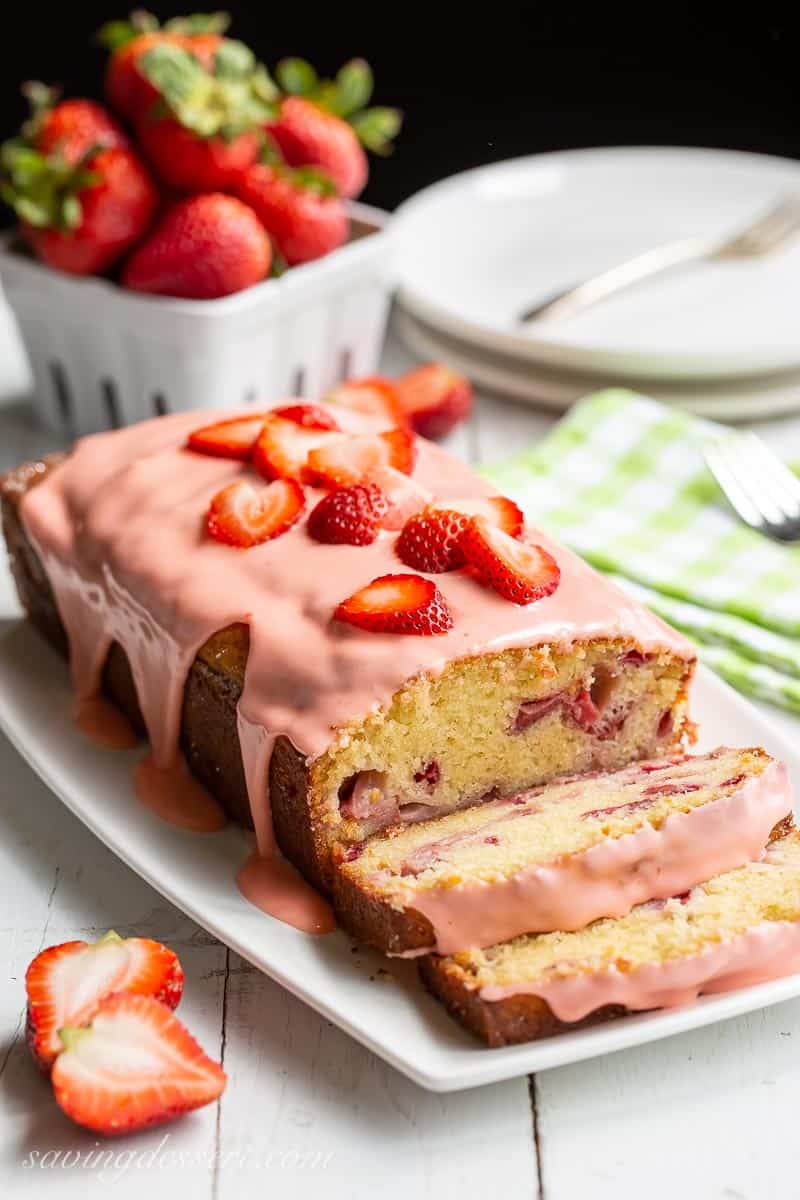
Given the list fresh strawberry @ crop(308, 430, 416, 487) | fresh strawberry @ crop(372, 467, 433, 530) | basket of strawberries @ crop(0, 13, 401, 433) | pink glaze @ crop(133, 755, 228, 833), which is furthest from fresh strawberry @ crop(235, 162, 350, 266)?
pink glaze @ crop(133, 755, 228, 833)

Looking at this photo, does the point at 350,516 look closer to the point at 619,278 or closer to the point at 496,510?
the point at 496,510

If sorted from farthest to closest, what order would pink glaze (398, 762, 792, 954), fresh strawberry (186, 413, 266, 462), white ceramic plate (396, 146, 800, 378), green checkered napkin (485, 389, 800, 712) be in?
white ceramic plate (396, 146, 800, 378) → green checkered napkin (485, 389, 800, 712) → fresh strawberry (186, 413, 266, 462) → pink glaze (398, 762, 792, 954)

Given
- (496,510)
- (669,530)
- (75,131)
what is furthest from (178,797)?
(75,131)

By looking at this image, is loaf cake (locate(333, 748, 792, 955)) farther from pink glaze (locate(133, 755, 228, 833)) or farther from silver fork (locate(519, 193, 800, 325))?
silver fork (locate(519, 193, 800, 325))

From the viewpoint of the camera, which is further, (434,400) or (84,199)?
(434,400)

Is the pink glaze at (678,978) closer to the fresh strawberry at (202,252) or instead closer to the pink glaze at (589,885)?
the pink glaze at (589,885)

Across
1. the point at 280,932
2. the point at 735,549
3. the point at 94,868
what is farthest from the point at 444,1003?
the point at 735,549

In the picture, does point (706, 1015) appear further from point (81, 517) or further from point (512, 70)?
point (512, 70)
